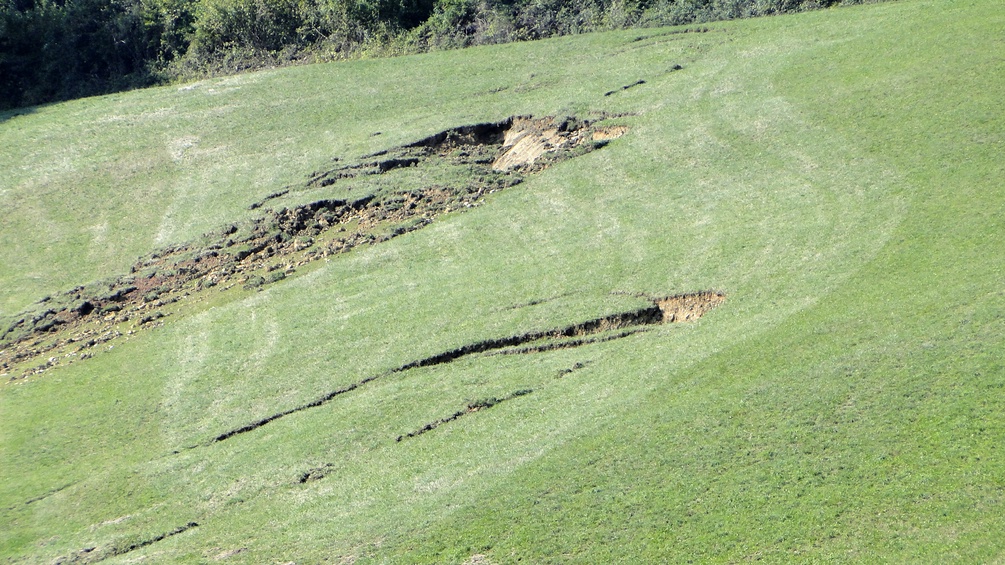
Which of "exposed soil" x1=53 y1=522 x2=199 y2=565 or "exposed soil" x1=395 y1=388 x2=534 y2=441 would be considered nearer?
"exposed soil" x1=53 y1=522 x2=199 y2=565

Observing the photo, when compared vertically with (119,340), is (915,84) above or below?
above

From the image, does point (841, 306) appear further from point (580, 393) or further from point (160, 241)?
point (160, 241)

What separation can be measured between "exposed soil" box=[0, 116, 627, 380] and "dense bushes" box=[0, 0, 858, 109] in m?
13.7

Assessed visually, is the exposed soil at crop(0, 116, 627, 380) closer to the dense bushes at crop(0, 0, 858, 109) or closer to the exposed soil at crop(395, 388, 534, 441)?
the exposed soil at crop(395, 388, 534, 441)

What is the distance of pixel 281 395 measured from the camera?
25.9 metres

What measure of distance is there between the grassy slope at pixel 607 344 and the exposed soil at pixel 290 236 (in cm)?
126

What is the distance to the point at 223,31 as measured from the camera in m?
58.2

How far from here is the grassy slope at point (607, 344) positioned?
17156mm

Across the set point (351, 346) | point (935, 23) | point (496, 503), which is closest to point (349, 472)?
point (496, 503)

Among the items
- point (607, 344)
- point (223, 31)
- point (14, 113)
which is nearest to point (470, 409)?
point (607, 344)

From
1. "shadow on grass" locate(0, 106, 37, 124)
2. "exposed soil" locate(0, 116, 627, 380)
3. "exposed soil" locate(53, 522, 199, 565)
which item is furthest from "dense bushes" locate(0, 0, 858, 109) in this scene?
"exposed soil" locate(53, 522, 199, 565)

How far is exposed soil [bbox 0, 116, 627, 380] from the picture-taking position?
1272 inches

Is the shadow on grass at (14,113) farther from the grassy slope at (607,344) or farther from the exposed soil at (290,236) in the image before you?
the exposed soil at (290,236)

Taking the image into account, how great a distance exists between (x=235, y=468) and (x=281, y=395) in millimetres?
3427
